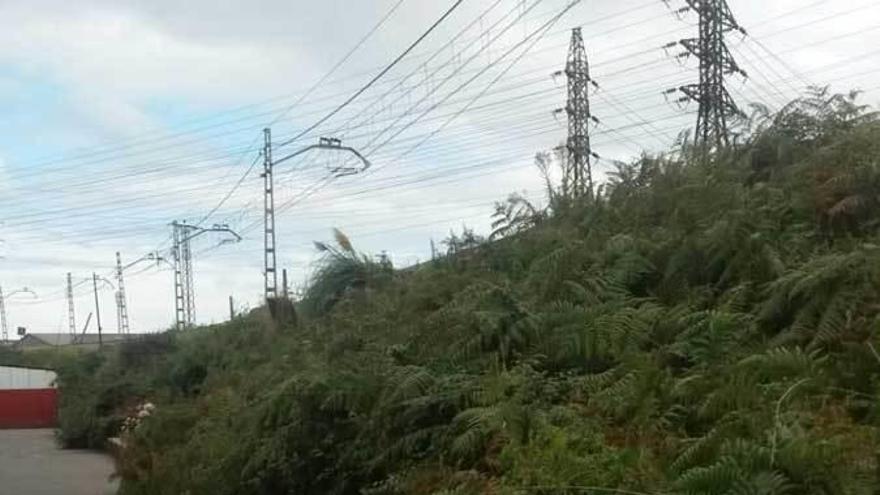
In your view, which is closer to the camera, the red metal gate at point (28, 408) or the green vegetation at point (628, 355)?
the green vegetation at point (628, 355)

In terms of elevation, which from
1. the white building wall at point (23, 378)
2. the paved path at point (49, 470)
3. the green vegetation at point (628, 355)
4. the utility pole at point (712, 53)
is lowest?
the paved path at point (49, 470)

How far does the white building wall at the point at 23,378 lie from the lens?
57.5m

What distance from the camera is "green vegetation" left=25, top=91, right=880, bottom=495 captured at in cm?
636

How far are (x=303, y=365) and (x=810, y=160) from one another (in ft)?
18.9

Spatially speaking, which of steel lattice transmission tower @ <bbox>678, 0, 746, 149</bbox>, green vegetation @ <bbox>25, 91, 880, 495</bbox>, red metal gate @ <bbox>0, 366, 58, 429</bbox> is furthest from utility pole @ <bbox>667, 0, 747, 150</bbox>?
red metal gate @ <bbox>0, 366, 58, 429</bbox>

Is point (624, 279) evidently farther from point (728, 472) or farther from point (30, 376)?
point (30, 376)

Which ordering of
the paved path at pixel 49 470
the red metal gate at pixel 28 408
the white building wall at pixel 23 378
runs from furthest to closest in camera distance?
1. the white building wall at pixel 23 378
2. the red metal gate at pixel 28 408
3. the paved path at pixel 49 470

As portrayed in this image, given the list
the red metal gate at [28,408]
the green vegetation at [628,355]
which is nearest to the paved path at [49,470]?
the green vegetation at [628,355]

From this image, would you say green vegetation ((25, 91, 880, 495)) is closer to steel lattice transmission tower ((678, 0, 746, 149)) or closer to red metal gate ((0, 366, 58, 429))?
steel lattice transmission tower ((678, 0, 746, 149))

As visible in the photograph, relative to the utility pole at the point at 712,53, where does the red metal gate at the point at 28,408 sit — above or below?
below

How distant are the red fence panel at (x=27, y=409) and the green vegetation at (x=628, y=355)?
40.7 m

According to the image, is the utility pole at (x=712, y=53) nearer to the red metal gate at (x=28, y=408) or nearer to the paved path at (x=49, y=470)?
the paved path at (x=49, y=470)

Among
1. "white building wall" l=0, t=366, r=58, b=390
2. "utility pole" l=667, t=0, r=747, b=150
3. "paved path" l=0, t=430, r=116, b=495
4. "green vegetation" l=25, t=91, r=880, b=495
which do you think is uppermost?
"utility pole" l=667, t=0, r=747, b=150

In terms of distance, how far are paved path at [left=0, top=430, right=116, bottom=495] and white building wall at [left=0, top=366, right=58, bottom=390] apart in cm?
1575
